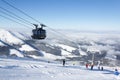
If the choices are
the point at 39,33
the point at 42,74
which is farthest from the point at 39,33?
the point at 42,74

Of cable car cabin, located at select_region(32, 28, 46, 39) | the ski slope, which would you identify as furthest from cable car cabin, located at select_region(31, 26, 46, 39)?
the ski slope

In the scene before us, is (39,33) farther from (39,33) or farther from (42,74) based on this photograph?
(42,74)

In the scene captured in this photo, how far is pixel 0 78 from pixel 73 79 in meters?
10.2

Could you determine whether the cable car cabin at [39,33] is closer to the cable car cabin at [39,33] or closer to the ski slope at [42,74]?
the cable car cabin at [39,33]

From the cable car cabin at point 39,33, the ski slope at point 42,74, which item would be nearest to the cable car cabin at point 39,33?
the cable car cabin at point 39,33

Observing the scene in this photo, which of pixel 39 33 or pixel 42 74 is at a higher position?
pixel 39 33

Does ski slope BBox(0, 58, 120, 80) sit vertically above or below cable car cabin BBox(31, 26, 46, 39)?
below

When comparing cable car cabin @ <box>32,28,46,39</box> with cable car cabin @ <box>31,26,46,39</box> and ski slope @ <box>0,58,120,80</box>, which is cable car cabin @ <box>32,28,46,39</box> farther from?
ski slope @ <box>0,58,120,80</box>

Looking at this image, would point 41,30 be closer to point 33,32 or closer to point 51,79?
point 33,32

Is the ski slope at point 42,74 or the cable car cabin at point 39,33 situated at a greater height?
the cable car cabin at point 39,33

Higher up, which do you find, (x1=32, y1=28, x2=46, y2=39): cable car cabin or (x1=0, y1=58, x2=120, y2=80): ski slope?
(x1=32, y1=28, x2=46, y2=39): cable car cabin

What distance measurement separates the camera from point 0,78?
2914cm

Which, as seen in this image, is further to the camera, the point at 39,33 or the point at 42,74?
the point at 39,33

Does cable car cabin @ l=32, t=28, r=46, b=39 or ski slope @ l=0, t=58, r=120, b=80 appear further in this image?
cable car cabin @ l=32, t=28, r=46, b=39
